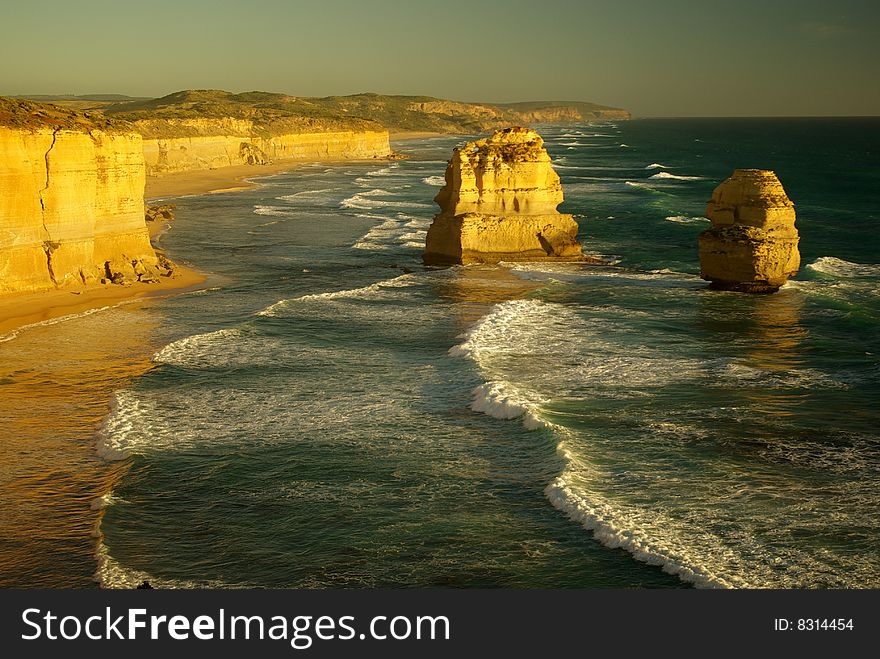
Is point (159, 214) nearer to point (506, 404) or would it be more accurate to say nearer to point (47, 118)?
point (47, 118)

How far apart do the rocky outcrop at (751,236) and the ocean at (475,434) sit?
0.89 metres

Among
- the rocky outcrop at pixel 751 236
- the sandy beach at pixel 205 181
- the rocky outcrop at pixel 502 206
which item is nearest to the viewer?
the rocky outcrop at pixel 751 236

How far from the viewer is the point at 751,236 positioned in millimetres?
30719

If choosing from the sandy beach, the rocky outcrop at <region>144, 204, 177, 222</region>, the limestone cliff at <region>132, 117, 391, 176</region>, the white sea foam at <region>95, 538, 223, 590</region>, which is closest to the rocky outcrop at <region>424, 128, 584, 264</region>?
the rocky outcrop at <region>144, 204, 177, 222</region>

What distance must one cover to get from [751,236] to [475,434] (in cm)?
1609

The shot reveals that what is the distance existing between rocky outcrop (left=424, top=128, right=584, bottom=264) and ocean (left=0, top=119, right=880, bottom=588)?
1.30 meters

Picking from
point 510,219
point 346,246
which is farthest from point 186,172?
point 510,219

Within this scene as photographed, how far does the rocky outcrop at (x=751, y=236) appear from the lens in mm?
30609

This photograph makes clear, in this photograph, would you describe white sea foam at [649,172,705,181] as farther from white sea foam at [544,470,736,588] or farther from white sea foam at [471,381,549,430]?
white sea foam at [544,470,736,588]

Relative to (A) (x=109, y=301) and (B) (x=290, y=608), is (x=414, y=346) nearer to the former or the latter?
(A) (x=109, y=301)

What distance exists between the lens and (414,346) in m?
25.4

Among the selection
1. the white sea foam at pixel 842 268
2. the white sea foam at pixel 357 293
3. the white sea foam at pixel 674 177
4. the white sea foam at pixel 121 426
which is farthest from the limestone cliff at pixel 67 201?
the white sea foam at pixel 674 177

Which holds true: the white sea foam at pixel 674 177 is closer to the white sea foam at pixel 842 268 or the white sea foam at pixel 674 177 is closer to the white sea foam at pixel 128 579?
the white sea foam at pixel 842 268

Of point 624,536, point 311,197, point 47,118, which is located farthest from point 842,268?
point 311,197
